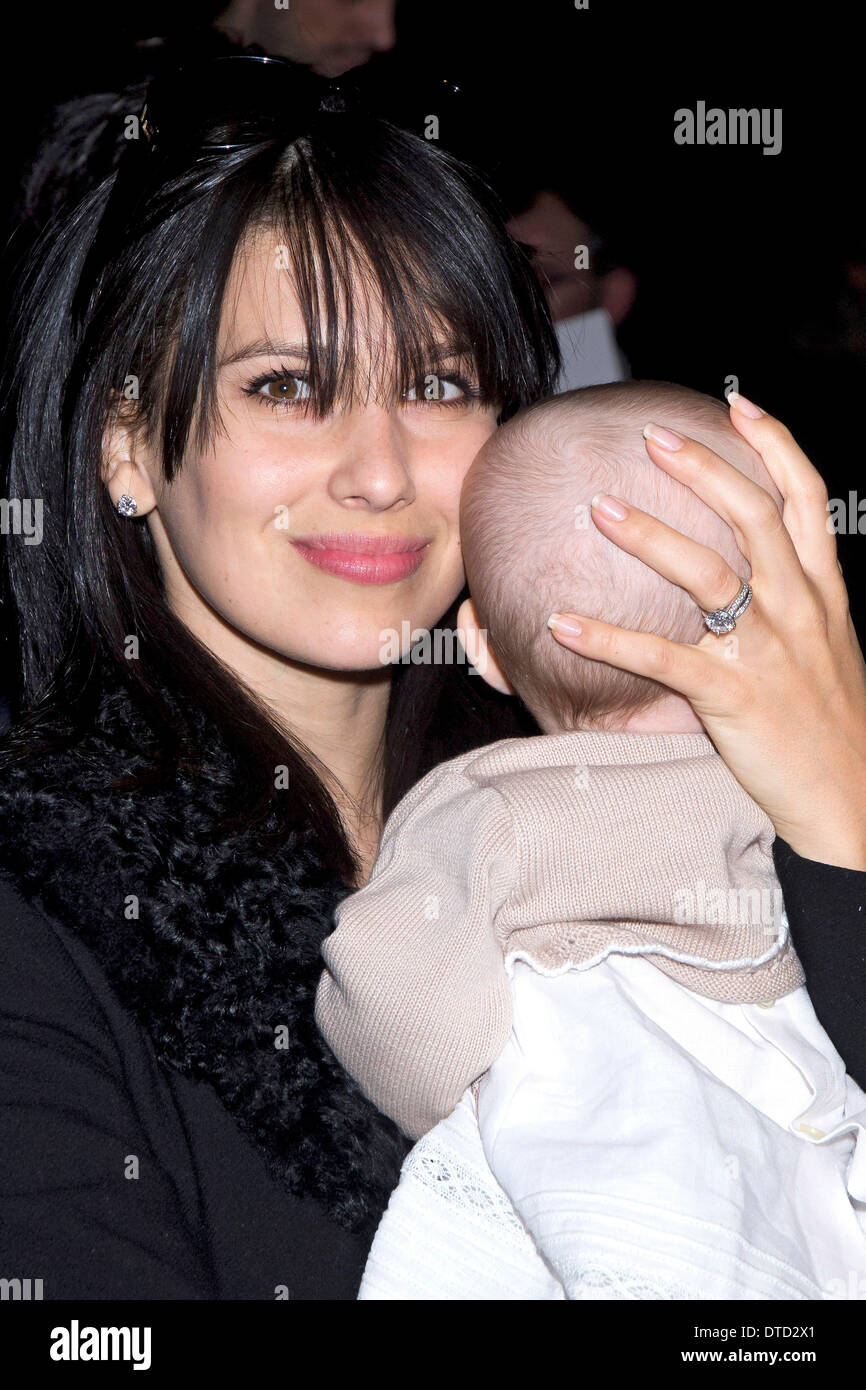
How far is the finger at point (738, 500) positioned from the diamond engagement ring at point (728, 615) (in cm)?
6

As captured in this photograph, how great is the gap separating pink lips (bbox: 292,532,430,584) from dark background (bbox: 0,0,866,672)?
1.56 metres

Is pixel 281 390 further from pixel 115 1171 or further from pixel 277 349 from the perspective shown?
pixel 115 1171

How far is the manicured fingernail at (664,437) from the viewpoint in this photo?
1558mm

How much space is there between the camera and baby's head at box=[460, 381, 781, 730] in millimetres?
1590

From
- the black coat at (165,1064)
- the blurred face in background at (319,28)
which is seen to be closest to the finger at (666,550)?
the black coat at (165,1064)

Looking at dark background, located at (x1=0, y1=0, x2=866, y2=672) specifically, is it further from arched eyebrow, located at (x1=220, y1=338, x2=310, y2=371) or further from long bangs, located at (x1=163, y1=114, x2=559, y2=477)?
arched eyebrow, located at (x1=220, y1=338, x2=310, y2=371)

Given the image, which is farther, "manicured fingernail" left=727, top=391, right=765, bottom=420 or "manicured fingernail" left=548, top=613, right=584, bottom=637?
"manicured fingernail" left=727, top=391, right=765, bottom=420

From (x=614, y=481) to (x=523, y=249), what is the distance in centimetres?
69

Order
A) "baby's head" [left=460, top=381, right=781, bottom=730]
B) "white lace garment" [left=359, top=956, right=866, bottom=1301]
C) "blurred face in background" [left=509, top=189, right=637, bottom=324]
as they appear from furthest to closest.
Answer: "blurred face in background" [left=509, top=189, right=637, bottom=324], "baby's head" [left=460, top=381, right=781, bottom=730], "white lace garment" [left=359, top=956, right=866, bottom=1301]

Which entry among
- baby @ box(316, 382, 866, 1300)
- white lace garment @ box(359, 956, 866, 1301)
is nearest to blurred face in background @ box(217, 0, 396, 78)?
baby @ box(316, 382, 866, 1300)

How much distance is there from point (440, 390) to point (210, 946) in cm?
89

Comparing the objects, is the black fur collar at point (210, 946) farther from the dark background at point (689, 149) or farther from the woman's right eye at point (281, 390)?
the dark background at point (689, 149)
